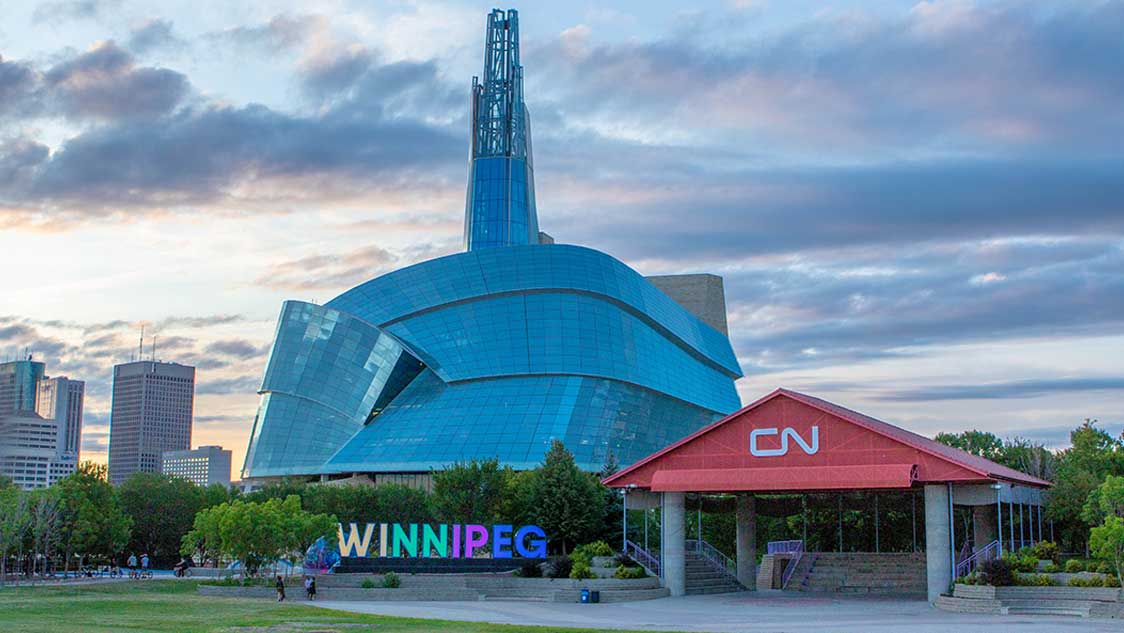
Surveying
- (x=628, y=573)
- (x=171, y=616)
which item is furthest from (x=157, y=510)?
A: (x=171, y=616)

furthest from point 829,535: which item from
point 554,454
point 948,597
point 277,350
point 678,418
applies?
point 277,350

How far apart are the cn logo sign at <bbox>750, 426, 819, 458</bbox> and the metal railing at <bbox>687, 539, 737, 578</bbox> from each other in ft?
38.5

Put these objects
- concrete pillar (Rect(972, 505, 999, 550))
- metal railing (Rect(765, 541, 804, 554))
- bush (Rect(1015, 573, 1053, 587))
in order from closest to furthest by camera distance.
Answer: bush (Rect(1015, 573, 1053, 587)) < concrete pillar (Rect(972, 505, 999, 550)) < metal railing (Rect(765, 541, 804, 554))

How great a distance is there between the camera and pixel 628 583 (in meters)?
55.7

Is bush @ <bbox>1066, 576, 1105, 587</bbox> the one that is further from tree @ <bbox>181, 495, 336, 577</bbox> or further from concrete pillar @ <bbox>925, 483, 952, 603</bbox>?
tree @ <bbox>181, 495, 336, 577</bbox>

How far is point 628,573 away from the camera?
187 ft

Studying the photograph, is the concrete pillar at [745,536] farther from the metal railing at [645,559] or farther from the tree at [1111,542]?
the tree at [1111,542]

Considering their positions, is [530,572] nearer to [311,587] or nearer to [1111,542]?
[311,587]

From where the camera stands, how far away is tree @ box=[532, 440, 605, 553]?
62.9m

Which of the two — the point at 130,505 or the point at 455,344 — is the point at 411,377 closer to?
the point at 455,344

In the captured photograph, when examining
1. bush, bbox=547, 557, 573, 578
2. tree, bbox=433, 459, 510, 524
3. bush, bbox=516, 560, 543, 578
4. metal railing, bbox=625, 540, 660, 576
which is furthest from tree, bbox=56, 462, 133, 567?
metal railing, bbox=625, 540, 660, 576

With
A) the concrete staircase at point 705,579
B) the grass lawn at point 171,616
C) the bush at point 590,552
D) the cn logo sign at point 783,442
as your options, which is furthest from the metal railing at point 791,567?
the grass lawn at point 171,616

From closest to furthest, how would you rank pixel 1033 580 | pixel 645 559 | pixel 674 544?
pixel 1033 580 → pixel 674 544 → pixel 645 559

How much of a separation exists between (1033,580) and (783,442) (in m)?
12.3
